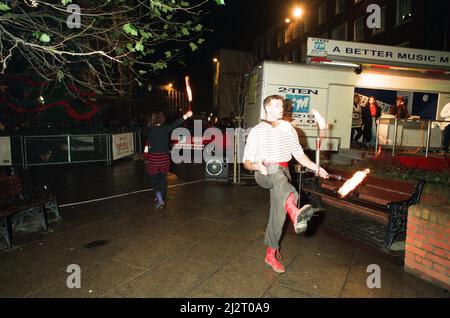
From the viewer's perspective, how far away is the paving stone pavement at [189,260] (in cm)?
348

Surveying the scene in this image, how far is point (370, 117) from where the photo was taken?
11969mm

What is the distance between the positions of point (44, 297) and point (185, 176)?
7.77 m

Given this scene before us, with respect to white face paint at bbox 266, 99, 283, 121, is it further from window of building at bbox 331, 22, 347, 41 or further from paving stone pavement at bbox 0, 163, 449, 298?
window of building at bbox 331, 22, 347, 41

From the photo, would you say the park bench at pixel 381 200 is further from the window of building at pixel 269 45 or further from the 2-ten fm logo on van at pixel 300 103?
the window of building at pixel 269 45

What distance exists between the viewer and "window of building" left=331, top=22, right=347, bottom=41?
27319 millimetres

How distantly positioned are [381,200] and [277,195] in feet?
11.8

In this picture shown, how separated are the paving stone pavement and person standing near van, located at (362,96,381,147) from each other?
729 centimetres

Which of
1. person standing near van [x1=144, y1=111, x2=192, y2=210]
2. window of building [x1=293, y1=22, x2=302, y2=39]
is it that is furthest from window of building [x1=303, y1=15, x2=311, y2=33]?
person standing near van [x1=144, y1=111, x2=192, y2=210]

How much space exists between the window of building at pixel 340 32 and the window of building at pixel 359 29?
4.15ft

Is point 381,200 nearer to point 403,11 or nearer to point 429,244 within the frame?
point 429,244
